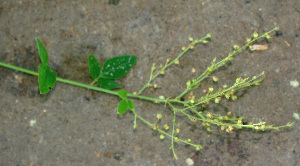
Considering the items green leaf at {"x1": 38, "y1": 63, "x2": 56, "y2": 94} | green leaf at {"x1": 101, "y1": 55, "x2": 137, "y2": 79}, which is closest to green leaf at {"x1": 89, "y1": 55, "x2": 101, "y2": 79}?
green leaf at {"x1": 101, "y1": 55, "x2": 137, "y2": 79}

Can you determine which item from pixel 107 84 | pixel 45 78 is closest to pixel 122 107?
pixel 107 84

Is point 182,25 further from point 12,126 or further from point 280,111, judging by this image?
point 12,126

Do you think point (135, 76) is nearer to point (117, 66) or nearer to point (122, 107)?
point (117, 66)

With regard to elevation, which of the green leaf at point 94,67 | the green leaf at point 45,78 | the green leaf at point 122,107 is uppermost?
the green leaf at point 94,67

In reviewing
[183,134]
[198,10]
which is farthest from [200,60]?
[183,134]

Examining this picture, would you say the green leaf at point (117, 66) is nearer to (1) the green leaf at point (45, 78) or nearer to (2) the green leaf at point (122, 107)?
(2) the green leaf at point (122, 107)

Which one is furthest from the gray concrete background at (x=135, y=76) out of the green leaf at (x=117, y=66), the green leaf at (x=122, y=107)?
the green leaf at (x=122, y=107)
